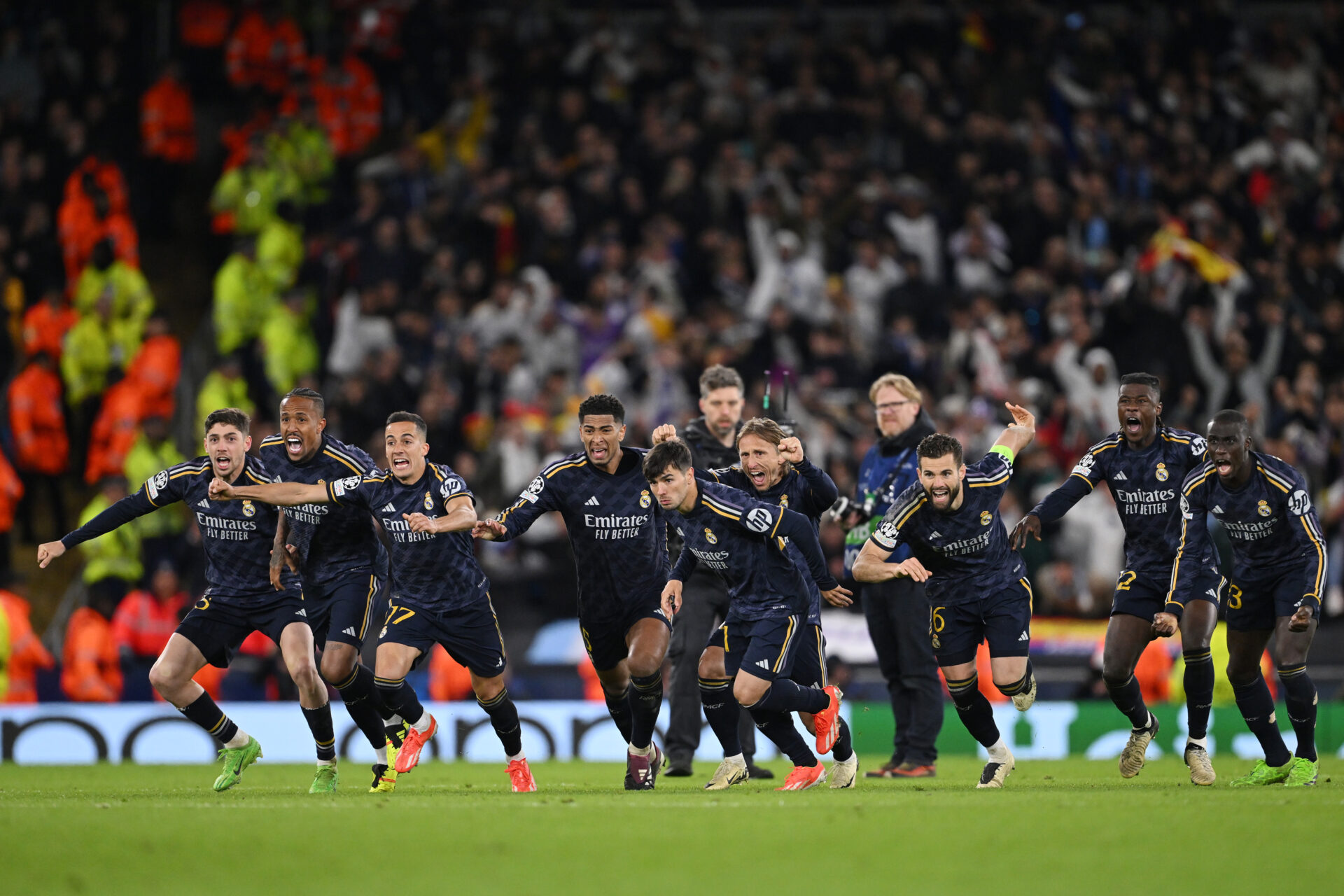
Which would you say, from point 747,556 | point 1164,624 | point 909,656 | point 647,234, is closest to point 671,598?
point 747,556

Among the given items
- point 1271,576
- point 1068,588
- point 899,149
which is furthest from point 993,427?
point 1271,576

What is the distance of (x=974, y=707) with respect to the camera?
10.1 m

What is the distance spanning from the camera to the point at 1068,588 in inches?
636

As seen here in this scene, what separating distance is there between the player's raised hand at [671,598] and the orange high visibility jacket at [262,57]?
46.2 feet

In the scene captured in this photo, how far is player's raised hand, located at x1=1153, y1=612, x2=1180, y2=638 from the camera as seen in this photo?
A: 32.9ft

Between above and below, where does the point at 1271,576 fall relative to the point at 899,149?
below

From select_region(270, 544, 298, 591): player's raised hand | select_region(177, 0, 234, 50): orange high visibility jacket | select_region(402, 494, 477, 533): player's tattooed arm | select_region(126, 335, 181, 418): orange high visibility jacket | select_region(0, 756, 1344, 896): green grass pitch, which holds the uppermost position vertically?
select_region(177, 0, 234, 50): orange high visibility jacket

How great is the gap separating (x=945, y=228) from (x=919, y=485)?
35.4 feet

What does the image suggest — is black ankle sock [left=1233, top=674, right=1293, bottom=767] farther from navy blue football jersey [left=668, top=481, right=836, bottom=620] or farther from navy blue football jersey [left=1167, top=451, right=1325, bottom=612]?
navy blue football jersey [left=668, top=481, right=836, bottom=620]

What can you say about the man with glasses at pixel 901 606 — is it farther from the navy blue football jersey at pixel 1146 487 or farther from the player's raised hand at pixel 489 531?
the player's raised hand at pixel 489 531

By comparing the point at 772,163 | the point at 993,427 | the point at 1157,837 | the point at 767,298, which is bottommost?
the point at 1157,837

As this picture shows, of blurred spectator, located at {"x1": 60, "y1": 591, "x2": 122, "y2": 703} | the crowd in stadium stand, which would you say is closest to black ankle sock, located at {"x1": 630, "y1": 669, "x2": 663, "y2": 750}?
the crowd in stadium stand

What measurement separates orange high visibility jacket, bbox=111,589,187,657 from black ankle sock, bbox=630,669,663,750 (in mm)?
7145

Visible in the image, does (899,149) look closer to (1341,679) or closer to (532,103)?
(532,103)
